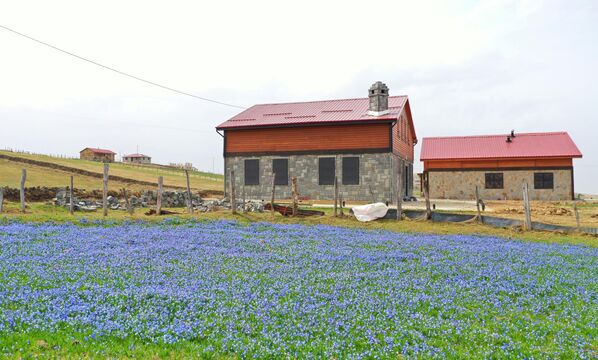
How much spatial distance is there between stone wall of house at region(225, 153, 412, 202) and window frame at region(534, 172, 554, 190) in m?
14.4

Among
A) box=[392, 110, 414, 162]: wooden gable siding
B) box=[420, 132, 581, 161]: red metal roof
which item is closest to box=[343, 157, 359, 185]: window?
box=[392, 110, 414, 162]: wooden gable siding

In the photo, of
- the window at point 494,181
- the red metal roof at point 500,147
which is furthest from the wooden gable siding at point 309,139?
the window at point 494,181

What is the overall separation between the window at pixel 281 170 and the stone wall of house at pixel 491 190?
15.5 metres

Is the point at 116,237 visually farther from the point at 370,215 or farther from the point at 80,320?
the point at 370,215

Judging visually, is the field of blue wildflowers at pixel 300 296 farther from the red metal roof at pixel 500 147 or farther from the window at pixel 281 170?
the red metal roof at pixel 500 147

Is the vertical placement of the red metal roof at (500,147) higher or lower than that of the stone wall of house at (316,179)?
higher

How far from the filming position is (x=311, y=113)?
43750mm

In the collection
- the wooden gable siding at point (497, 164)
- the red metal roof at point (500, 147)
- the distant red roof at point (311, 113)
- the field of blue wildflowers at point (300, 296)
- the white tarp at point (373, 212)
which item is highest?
the distant red roof at point (311, 113)

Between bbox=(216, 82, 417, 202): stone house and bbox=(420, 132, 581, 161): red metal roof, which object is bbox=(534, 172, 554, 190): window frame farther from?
bbox=(216, 82, 417, 202): stone house

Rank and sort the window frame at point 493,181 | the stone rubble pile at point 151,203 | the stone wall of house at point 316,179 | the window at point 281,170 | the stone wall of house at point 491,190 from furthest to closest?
the window frame at point 493,181 < the stone wall of house at point 491,190 < the window at point 281,170 < the stone wall of house at point 316,179 < the stone rubble pile at point 151,203

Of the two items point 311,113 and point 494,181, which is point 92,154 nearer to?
point 311,113

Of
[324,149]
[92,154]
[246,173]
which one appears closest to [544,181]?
[324,149]

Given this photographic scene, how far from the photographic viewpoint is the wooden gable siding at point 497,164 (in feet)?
145

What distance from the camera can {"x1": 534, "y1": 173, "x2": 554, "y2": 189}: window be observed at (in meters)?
44.5
